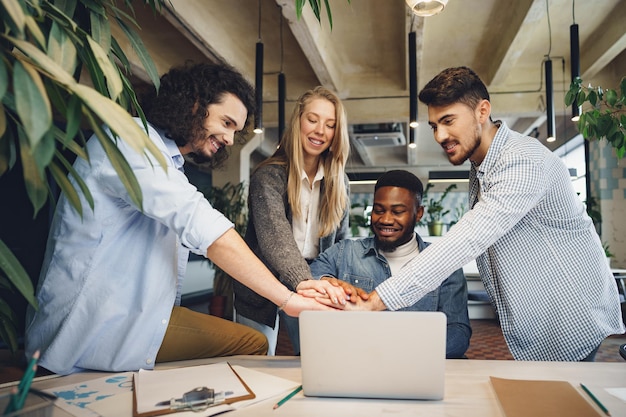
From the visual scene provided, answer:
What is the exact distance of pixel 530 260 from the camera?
142 centimetres

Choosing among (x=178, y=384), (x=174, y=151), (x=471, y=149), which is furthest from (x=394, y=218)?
(x=178, y=384)

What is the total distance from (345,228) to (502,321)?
2.83ft

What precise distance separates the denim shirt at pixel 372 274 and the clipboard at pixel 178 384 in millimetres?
853

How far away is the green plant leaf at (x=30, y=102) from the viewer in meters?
0.49

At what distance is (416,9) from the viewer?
2775mm

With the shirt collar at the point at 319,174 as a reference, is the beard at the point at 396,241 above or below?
below

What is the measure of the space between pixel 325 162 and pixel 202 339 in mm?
940

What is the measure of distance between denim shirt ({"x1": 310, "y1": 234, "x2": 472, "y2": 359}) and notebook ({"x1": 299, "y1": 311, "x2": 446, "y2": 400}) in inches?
33.4

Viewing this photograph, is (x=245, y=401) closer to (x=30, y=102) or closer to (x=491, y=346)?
(x=30, y=102)

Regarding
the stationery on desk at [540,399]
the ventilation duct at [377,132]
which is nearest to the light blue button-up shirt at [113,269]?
the stationery on desk at [540,399]

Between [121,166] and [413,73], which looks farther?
[413,73]

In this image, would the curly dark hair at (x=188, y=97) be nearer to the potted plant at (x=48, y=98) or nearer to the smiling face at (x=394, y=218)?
the potted plant at (x=48, y=98)

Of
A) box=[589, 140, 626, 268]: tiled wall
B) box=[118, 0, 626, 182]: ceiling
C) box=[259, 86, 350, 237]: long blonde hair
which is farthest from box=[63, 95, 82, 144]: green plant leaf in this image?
box=[589, 140, 626, 268]: tiled wall

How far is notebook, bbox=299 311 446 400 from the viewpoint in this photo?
0.85 m
